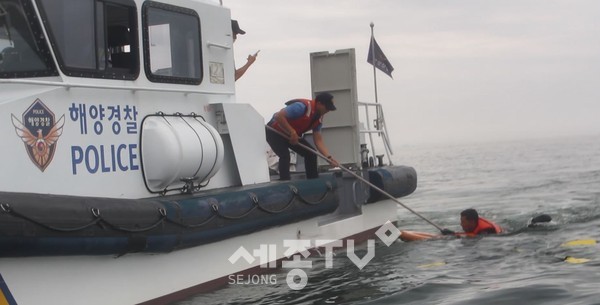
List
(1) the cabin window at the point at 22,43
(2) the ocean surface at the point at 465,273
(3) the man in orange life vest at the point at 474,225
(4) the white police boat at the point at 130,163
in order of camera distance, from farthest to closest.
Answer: (3) the man in orange life vest at the point at 474,225 < (2) the ocean surface at the point at 465,273 < (1) the cabin window at the point at 22,43 < (4) the white police boat at the point at 130,163

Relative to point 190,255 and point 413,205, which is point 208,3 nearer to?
point 190,255

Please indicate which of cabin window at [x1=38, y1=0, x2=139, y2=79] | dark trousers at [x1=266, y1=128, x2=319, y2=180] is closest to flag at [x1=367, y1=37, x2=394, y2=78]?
dark trousers at [x1=266, y1=128, x2=319, y2=180]

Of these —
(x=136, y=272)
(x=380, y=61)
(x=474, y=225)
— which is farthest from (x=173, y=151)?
(x=380, y=61)

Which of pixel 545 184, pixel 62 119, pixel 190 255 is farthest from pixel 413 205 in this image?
pixel 62 119

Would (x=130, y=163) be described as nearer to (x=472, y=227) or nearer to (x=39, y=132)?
(x=39, y=132)

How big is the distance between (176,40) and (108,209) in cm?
220

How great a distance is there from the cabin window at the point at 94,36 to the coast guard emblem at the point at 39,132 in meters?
0.45

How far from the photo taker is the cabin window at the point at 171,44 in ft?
23.2

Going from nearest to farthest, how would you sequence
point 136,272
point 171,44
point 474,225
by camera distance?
point 136,272 → point 171,44 → point 474,225

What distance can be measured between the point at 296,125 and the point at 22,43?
3.75 meters

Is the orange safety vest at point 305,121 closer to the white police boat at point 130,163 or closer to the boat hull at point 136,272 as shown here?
the white police boat at point 130,163

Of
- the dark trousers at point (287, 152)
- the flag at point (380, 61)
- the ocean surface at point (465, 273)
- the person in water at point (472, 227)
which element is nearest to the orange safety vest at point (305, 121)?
the dark trousers at point (287, 152)

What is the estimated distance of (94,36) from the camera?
21.2ft

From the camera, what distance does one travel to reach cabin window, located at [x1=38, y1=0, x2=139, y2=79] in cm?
618
